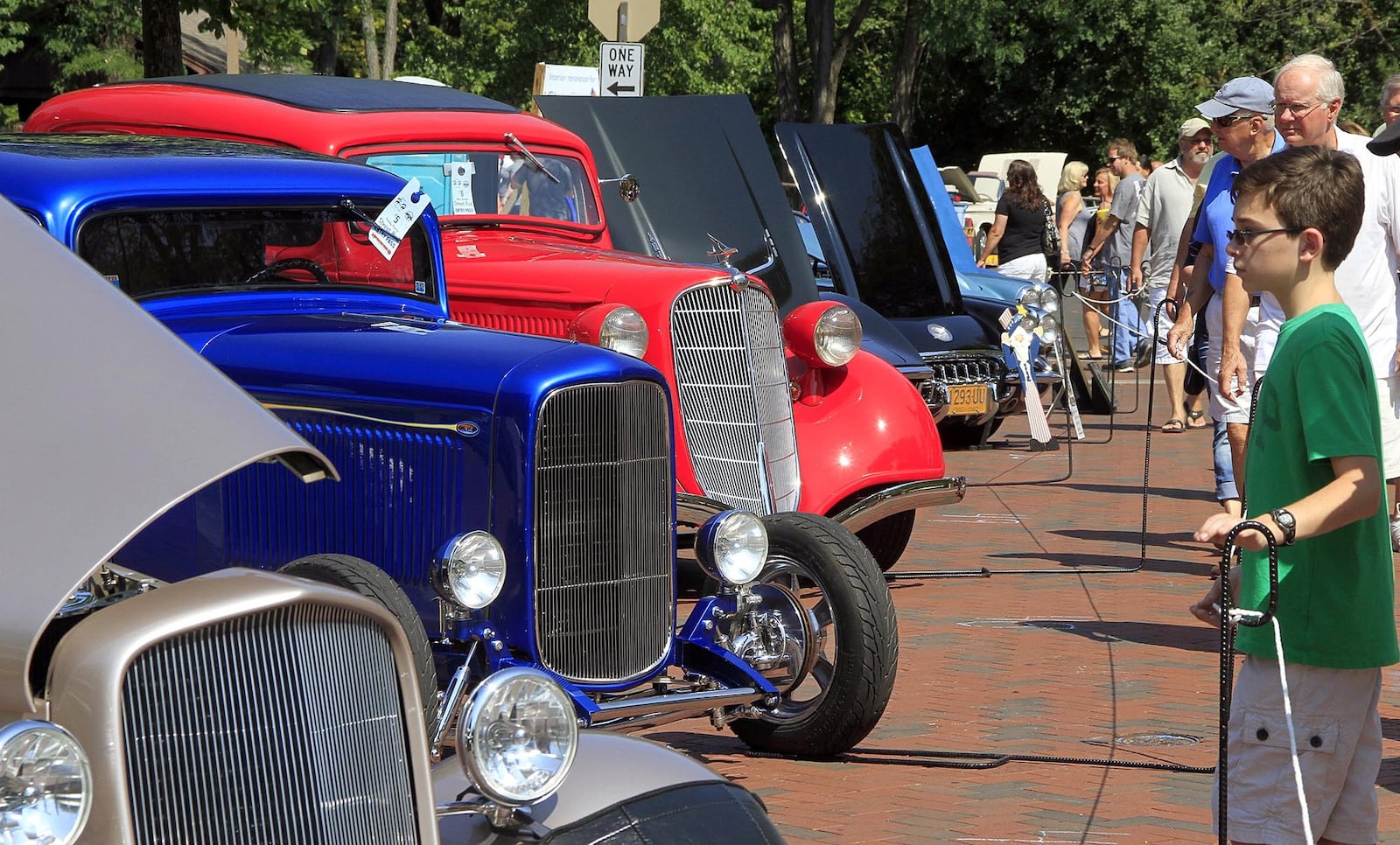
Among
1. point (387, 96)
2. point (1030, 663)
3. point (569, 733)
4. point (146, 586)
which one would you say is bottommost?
point (1030, 663)

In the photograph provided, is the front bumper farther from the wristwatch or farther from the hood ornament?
the wristwatch

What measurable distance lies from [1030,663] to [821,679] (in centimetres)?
148

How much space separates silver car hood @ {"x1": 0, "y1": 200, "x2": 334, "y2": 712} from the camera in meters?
2.38

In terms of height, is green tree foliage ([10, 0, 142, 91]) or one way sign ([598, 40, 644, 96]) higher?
green tree foliage ([10, 0, 142, 91])

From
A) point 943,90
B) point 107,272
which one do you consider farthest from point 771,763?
point 943,90

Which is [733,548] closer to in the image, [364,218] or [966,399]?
[364,218]

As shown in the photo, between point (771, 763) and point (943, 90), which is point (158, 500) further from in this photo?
point (943, 90)

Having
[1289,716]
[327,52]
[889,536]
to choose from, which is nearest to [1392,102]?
[889,536]

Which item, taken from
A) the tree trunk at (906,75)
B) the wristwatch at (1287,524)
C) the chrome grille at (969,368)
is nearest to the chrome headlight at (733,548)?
the wristwatch at (1287,524)

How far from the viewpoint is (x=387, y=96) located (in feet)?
26.9

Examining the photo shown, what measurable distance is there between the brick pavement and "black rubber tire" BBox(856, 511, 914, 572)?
204mm

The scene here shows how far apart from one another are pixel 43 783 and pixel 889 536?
6.60m

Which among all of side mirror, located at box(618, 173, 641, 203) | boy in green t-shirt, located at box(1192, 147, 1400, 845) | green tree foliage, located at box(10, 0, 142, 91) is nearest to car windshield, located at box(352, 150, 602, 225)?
side mirror, located at box(618, 173, 641, 203)

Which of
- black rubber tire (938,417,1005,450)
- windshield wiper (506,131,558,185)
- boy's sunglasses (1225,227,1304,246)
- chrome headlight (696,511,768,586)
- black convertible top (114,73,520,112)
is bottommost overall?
black rubber tire (938,417,1005,450)
